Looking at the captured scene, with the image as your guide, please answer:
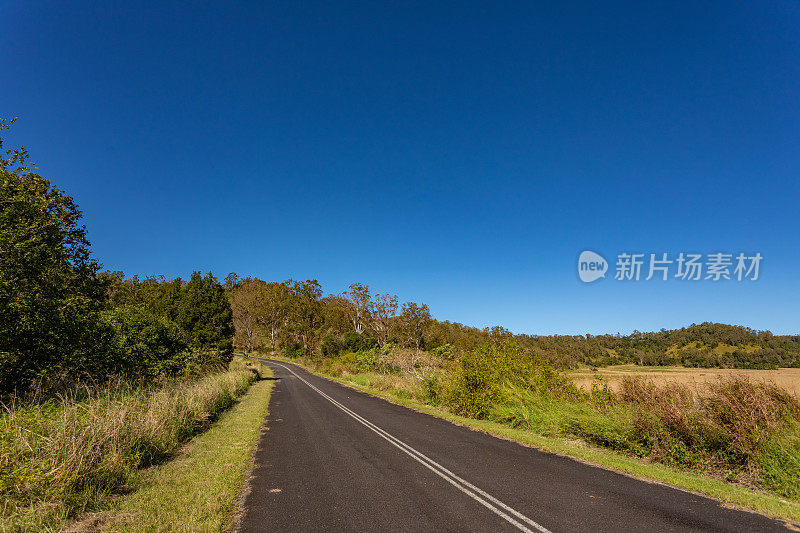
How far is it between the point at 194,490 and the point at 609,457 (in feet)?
32.7

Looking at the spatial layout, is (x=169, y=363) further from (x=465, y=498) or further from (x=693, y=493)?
(x=693, y=493)

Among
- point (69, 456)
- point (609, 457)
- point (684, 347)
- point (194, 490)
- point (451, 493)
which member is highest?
point (684, 347)

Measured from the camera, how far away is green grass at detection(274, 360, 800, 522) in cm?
580

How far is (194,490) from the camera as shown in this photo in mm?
6367

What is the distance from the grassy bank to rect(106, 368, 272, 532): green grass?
0.51 m

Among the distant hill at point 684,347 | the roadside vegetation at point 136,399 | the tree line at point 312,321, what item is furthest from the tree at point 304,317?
the roadside vegetation at point 136,399

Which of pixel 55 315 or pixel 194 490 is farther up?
pixel 55 315

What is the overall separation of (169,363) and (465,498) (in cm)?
1584

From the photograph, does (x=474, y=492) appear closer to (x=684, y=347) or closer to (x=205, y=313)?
(x=205, y=313)

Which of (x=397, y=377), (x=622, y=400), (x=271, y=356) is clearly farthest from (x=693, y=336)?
(x=271, y=356)

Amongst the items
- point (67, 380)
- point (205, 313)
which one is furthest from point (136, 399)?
point (205, 313)

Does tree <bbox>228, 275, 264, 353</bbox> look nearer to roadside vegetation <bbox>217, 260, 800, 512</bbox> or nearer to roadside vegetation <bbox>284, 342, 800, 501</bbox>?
roadside vegetation <bbox>217, 260, 800, 512</bbox>

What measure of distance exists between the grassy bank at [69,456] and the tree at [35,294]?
1.69 meters

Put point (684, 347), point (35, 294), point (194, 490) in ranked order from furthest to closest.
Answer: point (684, 347) < point (35, 294) < point (194, 490)
